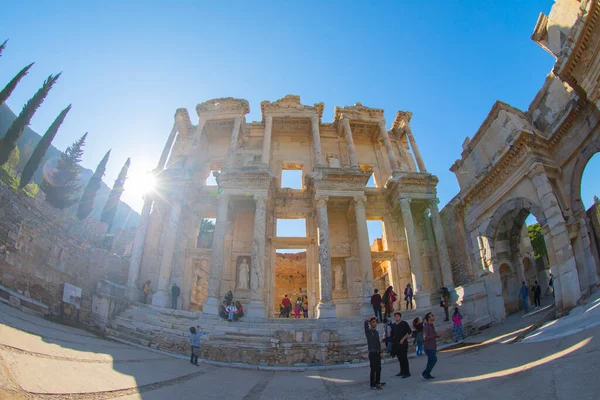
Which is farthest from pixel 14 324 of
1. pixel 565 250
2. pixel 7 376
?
pixel 565 250

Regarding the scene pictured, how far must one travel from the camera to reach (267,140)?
19188 mm

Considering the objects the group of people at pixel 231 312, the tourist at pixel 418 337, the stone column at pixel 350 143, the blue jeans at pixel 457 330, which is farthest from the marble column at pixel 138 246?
the blue jeans at pixel 457 330

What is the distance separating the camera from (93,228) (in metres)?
28.6

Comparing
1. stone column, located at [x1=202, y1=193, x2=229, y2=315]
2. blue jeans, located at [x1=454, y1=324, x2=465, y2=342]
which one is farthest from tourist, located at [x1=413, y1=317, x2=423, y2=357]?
stone column, located at [x1=202, y1=193, x2=229, y2=315]

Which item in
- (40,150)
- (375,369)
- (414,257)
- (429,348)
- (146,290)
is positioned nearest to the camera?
(375,369)

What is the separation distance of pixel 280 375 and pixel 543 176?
12.0 metres

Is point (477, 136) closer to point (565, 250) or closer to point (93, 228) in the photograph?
point (565, 250)

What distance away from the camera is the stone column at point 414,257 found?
47.9ft

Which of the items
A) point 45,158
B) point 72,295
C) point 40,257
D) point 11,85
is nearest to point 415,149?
point 72,295

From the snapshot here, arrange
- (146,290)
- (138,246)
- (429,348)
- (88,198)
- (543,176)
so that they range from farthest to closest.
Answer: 1. (88,198)
2. (138,246)
3. (146,290)
4. (543,176)
5. (429,348)

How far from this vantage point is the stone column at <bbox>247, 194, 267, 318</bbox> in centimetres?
1355

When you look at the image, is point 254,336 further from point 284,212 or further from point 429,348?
point 284,212

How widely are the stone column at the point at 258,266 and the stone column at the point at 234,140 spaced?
3.29 m

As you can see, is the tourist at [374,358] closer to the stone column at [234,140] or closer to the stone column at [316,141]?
the stone column at [316,141]
